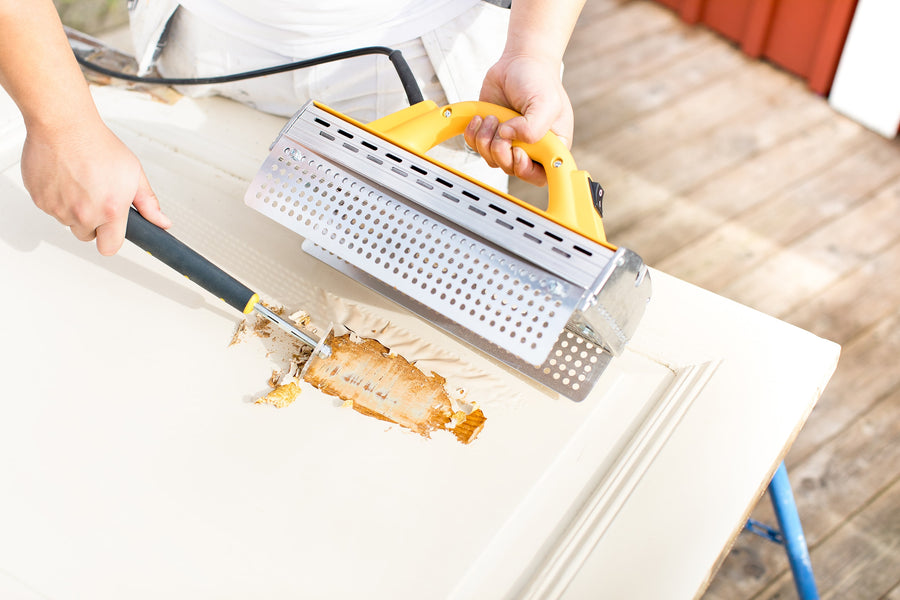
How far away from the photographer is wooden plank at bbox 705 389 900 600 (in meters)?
1.46

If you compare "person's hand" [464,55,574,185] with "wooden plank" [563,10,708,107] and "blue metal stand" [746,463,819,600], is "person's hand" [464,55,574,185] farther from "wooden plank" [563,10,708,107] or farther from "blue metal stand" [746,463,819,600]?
"wooden plank" [563,10,708,107]

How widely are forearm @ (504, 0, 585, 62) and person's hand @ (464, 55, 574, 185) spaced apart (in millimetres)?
15

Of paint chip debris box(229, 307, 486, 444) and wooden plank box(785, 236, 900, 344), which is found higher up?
paint chip debris box(229, 307, 486, 444)

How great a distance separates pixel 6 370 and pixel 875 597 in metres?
1.45

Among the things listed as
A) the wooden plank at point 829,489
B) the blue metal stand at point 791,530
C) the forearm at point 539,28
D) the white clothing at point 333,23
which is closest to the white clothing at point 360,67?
the white clothing at point 333,23

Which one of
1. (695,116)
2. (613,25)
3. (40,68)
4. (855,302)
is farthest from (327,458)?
(613,25)

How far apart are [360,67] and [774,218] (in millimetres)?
1277

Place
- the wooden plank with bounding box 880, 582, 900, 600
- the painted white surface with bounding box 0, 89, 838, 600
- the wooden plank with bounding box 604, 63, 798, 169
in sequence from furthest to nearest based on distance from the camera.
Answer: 1. the wooden plank with bounding box 604, 63, 798, 169
2. the wooden plank with bounding box 880, 582, 900, 600
3. the painted white surface with bounding box 0, 89, 838, 600

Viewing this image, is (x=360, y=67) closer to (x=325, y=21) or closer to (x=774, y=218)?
(x=325, y=21)

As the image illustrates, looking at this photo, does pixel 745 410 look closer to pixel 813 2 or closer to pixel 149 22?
pixel 149 22

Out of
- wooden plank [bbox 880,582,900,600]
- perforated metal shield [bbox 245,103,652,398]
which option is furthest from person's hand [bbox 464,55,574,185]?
wooden plank [bbox 880,582,900,600]

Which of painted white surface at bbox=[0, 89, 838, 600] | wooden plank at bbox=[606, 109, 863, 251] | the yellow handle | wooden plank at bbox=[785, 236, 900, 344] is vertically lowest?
wooden plank at bbox=[785, 236, 900, 344]

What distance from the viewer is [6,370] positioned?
873 millimetres

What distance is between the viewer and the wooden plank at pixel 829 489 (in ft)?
4.80
